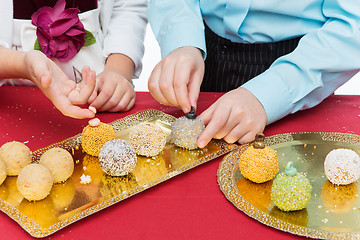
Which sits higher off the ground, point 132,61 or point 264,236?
point 264,236

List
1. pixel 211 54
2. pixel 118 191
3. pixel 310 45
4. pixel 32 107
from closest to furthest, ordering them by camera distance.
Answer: pixel 118 191 → pixel 310 45 → pixel 32 107 → pixel 211 54

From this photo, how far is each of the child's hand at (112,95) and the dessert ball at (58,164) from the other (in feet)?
1.06

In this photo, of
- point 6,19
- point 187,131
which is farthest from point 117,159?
point 6,19

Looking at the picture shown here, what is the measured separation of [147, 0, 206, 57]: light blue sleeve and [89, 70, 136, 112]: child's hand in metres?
0.17

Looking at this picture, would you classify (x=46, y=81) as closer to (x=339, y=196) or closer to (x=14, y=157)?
(x=14, y=157)

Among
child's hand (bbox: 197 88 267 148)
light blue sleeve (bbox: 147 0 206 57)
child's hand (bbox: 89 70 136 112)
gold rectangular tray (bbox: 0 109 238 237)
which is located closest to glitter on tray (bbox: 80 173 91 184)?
gold rectangular tray (bbox: 0 109 238 237)

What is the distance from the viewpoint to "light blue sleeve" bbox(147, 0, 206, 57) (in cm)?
113

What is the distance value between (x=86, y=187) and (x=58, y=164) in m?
0.06

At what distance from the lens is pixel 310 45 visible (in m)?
1.02

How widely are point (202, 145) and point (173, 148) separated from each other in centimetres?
7

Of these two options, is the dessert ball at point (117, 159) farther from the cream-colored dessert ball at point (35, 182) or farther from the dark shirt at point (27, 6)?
the dark shirt at point (27, 6)

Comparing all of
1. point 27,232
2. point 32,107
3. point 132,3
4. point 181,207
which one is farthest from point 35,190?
point 132,3

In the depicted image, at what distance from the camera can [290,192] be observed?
65 centimetres

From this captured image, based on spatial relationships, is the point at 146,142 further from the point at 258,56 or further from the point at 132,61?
the point at 132,61
